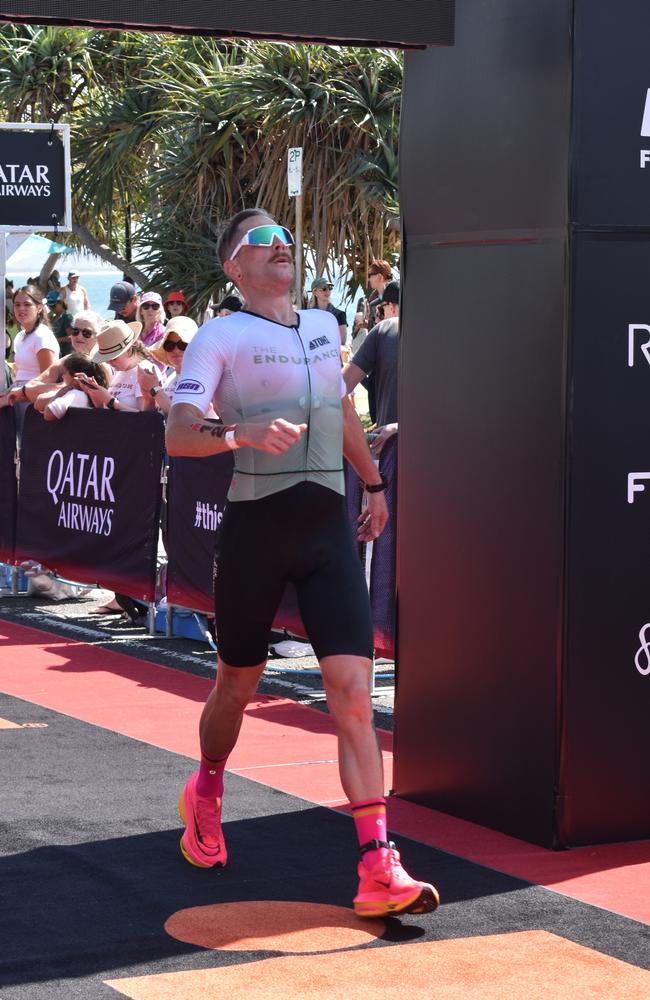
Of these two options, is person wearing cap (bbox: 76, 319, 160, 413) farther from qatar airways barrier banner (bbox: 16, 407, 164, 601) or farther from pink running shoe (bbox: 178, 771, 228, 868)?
pink running shoe (bbox: 178, 771, 228, 868)

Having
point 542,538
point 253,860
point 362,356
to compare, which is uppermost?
point 362,356

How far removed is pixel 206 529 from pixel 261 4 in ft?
16.4

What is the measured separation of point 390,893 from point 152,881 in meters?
0.87

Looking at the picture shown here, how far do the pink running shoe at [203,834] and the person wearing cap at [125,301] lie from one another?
1099 cm

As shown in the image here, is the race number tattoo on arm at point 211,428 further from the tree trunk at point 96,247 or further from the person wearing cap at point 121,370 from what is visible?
the tree trunk at point 96,247

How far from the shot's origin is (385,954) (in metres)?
Answer: 4.67

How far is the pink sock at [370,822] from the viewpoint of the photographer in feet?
16.3

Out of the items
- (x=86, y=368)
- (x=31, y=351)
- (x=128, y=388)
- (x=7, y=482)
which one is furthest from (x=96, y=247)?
(x=128, y=388)

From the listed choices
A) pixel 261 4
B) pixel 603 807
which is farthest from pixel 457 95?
pixel 603 807

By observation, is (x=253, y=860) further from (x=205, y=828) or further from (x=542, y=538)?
(x=542, y=538)

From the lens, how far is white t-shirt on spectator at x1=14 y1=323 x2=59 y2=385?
1325 cm

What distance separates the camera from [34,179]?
13031mm

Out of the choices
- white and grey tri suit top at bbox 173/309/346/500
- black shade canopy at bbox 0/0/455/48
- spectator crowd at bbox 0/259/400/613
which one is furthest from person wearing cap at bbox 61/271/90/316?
white and grey tri suit top at bbox 173/309/346/500

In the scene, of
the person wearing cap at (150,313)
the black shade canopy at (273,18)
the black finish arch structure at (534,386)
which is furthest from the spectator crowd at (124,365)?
the black shade canopy at (273,18)
